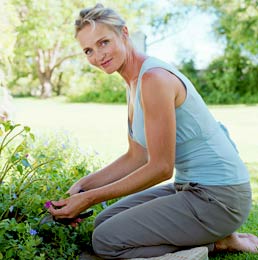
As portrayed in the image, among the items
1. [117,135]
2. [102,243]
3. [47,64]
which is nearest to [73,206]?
[102,243]

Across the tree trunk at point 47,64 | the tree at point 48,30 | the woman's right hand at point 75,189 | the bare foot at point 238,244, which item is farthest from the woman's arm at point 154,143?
the tree trunk at point 47,64

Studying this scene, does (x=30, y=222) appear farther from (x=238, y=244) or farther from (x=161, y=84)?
(x=238, y=244)

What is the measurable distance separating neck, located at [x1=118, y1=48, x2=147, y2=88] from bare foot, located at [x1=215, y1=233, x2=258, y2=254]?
91 cm

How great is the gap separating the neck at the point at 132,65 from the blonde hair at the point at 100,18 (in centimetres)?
13

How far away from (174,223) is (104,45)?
86cm

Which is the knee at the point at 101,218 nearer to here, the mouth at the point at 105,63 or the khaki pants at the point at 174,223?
the khaki pants at the point at 174,223

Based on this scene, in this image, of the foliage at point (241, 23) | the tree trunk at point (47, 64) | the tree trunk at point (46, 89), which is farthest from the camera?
the tree trunk at point (47, 64)

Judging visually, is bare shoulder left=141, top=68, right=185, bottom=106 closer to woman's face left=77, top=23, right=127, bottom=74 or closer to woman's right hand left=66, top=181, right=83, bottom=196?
woman's face left=77, top=23, right=127, bottom=74

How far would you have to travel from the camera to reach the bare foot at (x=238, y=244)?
104 inches

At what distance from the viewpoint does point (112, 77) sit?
2261 centimetres

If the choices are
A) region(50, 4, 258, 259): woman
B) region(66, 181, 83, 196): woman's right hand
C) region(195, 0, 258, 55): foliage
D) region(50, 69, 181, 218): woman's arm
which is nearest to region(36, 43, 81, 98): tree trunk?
region(195, 0, 258, 55): foliage

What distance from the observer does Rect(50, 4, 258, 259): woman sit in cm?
228

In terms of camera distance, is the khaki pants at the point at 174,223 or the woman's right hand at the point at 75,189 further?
the woman's right hand at the point at 75,189

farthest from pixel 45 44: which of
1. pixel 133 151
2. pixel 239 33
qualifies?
pixel 133 151
